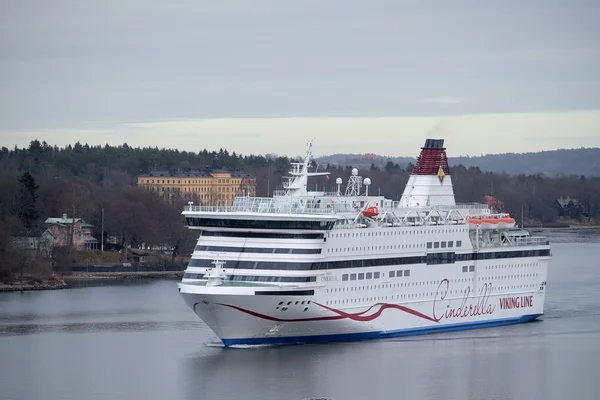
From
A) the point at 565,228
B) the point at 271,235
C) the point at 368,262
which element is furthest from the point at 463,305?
the point at 565,228

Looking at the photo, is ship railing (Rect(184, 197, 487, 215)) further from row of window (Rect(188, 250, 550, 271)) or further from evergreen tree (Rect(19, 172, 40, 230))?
evergreen tree (Rect(19, 172, 40, 230))

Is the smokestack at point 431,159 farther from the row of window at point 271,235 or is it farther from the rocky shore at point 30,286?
the rocky shore at point 30,286

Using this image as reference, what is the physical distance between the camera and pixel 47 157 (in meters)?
121

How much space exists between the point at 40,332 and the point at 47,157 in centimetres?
7523

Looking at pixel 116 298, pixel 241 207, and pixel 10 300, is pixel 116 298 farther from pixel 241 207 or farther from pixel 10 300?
pixel 241 207

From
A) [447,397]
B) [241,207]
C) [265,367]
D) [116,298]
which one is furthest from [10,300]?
[447,397]

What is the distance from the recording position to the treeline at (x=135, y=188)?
7888 cm

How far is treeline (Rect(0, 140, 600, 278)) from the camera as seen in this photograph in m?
78.9

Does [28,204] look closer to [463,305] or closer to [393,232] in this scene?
[463,305]

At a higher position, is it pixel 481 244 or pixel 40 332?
pixel 481 244

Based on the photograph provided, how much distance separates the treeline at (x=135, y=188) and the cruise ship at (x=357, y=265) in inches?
753

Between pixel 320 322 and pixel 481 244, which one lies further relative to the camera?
pixel 481 244

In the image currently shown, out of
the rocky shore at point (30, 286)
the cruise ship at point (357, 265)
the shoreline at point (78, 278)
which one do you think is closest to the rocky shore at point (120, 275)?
the shoreline at point (78, 278)

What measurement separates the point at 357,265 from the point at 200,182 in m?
68.0
